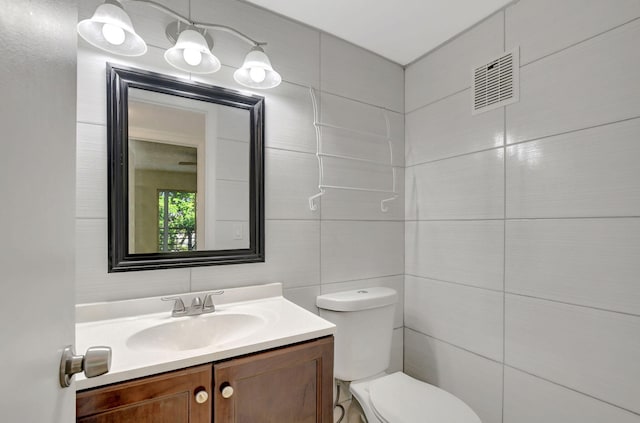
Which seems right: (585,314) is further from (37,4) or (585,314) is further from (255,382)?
(37,4)

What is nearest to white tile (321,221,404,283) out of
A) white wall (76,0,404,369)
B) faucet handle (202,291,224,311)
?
white wall (76,0,404,369)

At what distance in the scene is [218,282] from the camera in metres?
1.35

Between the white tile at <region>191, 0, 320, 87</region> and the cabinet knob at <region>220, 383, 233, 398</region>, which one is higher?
the white tile at <region>191, 0, 320, 87</region>

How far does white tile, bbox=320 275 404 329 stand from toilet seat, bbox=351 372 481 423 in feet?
1.45

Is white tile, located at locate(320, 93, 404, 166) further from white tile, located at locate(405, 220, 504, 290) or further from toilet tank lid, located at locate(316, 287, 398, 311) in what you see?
toilet tank lid, located at locate(316, 287, 398, 311)

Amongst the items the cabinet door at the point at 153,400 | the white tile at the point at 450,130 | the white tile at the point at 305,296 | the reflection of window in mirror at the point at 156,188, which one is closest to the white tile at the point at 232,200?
the reflection of window in mirror at the point at 156,188

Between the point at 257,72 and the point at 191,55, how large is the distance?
0.27m

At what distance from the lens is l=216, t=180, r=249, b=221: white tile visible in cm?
137

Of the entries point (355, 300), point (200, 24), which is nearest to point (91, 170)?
point (200, 24)

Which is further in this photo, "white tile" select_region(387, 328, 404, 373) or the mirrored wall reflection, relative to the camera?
"white tile" select_region(387, 328, 404, 373)

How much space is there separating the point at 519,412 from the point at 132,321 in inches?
66.0

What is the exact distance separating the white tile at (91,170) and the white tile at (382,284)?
105cm

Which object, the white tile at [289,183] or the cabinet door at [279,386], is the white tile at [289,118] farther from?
the cabinet door at [279,386]

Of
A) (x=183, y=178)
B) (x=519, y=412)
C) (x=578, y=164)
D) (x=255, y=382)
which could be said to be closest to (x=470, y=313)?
(x=519, y=412)
